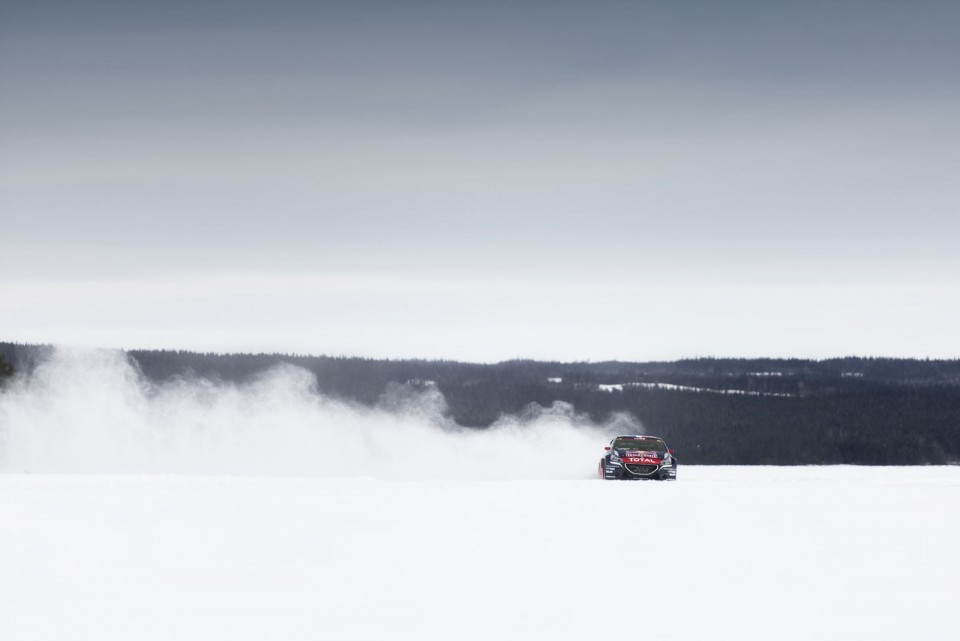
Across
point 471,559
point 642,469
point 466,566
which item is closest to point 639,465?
point 642,469

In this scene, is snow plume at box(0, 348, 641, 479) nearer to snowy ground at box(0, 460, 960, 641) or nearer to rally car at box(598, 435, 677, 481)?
rally car at box(598, 435, 677, 481)

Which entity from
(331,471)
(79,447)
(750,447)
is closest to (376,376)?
(750,447)

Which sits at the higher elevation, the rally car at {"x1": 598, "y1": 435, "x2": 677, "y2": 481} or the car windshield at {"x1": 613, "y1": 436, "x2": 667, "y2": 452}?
the car windshield at {"x1": 613, "y1": 436, "x2": 667, "y2": 452}

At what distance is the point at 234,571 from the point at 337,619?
7.61 feet

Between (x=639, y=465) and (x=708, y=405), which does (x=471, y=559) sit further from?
(x=708, y=405)

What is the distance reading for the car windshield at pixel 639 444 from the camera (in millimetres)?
27188

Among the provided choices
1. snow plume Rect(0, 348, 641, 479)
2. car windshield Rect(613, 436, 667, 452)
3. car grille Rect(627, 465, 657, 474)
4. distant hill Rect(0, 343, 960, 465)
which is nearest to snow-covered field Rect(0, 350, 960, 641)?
car grille Rect(627, 465, 657, 474)

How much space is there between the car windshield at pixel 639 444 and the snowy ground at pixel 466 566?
290 inches

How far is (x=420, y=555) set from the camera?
52.1ft

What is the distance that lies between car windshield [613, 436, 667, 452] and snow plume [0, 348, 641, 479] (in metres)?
12.3

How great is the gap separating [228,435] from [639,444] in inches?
1587

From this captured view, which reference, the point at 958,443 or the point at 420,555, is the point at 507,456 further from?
the point at 958,443

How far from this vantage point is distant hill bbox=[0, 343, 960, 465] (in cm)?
8200

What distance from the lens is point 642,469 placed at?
26578 millimetres
